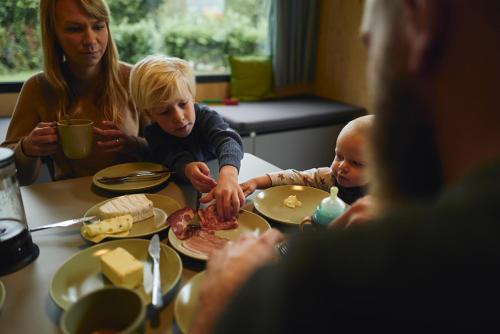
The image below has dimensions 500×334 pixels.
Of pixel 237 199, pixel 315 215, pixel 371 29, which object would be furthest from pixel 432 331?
pixel 237 199

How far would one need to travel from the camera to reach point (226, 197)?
→ 1086mm

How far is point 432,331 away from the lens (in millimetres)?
303

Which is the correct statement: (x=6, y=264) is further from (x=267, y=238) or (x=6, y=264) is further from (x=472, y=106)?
(x=472, y=106)

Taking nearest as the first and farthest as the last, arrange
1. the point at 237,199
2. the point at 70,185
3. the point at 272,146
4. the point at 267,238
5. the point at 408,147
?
the point at 408,147
the point at 267,238
the point at 237,199
the point at 70,185
the point at 272,146

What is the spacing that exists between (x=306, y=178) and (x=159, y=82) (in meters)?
0.63

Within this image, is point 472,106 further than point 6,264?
No

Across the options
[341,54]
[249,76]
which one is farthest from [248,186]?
[341,54]

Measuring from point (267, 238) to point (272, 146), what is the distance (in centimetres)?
253

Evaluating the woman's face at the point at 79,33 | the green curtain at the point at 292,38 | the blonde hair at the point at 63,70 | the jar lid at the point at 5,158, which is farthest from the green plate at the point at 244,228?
the green curtain at the point at 292,38

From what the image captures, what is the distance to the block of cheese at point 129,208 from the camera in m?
1.03

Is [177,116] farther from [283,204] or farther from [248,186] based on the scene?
[283,204]

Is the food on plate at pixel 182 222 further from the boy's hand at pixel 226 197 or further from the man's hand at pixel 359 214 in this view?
the man's hand at pixel 359 214

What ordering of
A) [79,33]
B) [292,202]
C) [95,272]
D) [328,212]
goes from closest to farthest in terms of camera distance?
1. [95,272]
2. [328,212]
3. [292,202]
4. [79,33]

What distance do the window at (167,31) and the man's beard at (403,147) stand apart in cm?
332
